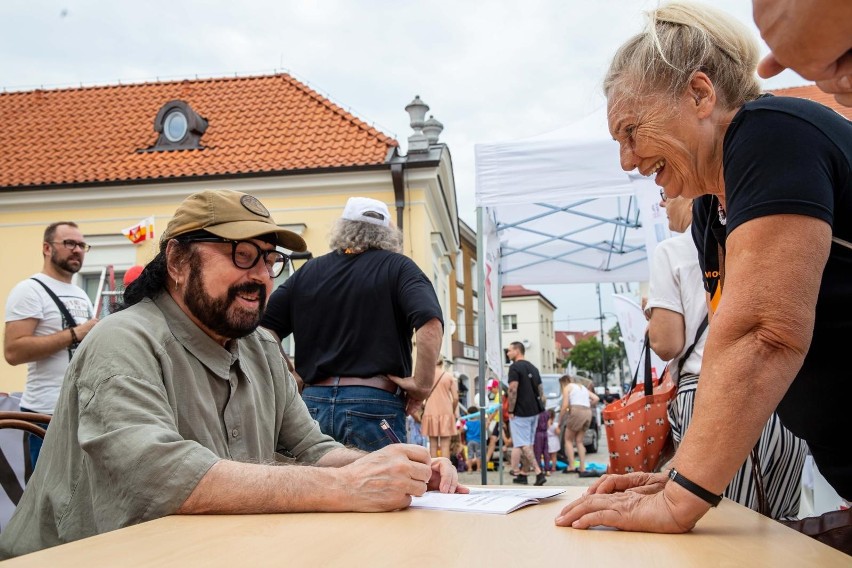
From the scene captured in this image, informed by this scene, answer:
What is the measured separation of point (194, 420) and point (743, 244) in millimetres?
1219

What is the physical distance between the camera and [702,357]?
71.6 inches

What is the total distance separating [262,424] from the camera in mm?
2029

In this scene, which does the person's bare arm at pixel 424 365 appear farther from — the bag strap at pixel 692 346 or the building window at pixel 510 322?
the building window at pixel 510 322

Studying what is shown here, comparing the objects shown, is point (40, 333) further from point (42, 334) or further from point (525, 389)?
point (525, 389)

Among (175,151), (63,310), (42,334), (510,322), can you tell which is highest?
(175,151)

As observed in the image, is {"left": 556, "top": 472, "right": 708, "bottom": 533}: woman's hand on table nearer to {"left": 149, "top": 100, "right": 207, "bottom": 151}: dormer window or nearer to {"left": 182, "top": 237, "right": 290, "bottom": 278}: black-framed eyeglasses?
{"left": 182, "top": 237, "right": 290, "bottom": 278}: black-framed eyeglasses

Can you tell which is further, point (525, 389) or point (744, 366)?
point (525, 389)

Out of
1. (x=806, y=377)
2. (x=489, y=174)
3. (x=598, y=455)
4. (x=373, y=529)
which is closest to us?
(x=373, y=529)

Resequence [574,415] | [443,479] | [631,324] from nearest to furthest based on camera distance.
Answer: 1. [443,479]
2. [631,324]
3. [574,415]

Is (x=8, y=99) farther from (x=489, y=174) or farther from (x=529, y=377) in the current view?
(x=489, y=174)

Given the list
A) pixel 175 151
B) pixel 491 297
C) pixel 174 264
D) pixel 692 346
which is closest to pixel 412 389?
pixel 692 346

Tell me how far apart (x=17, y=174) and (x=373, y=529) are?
16790 mm

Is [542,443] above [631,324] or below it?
below

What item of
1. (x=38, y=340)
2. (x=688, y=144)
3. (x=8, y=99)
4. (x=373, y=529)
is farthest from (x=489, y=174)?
(x=8, y=99)
